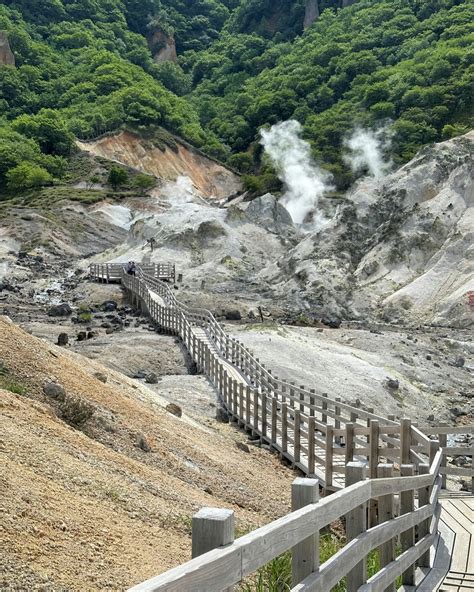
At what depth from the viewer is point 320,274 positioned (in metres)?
45.8

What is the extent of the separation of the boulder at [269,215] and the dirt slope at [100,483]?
49.7m

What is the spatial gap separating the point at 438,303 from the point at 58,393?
105ft

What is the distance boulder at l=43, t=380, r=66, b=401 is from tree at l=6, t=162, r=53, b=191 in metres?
82.5

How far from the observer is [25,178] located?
89125mm

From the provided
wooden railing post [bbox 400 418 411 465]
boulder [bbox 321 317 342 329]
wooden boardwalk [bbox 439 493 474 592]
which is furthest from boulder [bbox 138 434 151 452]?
boulder [bbox 321 317 342 329]

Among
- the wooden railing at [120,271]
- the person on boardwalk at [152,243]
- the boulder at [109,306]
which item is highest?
the person on boardwalk at [152,243]

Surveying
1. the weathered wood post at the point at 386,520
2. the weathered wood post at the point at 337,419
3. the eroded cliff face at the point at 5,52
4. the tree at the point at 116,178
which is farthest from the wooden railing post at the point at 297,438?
the eroded cliff face at the point at 5,52

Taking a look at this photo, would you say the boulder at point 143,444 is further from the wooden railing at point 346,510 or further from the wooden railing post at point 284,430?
the wooden railing post at point 284,430

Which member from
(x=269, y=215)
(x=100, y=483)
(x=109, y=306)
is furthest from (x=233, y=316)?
(x=100, y=483)

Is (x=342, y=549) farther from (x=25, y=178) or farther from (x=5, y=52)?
(x=5, y=52)

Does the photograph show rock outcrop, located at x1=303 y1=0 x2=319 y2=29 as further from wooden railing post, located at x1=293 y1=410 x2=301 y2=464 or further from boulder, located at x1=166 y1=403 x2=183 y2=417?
wooden railing post, located at x1=293 y1=410 x2=301 y2=464

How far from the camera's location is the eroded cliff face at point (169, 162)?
104 metres

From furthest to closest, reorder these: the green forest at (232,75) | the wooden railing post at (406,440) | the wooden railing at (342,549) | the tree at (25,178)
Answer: the green forest at (232,75), the tree at (25,178), the wooden railing post at (406,440), the wooden railing at (342,549)

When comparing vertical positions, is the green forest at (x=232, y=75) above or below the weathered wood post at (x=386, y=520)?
above
